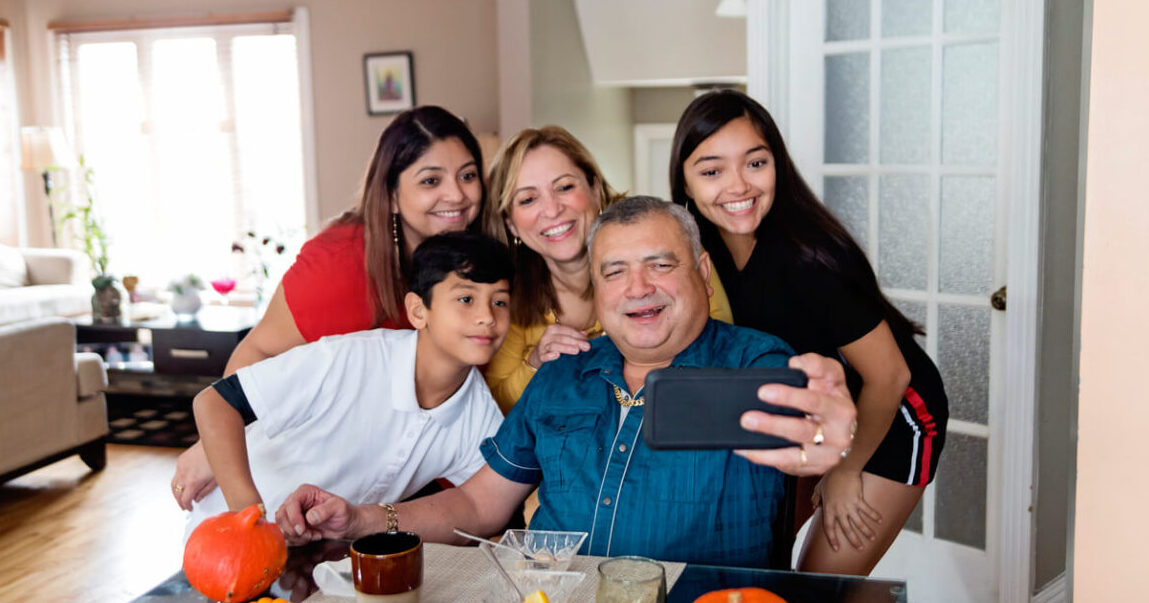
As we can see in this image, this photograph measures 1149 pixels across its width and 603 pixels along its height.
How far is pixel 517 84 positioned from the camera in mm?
4789

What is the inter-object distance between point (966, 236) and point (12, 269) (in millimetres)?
5756

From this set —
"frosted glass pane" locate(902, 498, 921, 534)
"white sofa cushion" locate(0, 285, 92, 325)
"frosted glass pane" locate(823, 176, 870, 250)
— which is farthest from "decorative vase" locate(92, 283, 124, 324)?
"frosted glass pane" locate(902, 498, 921, 534)

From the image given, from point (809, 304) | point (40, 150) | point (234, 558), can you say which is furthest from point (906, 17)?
point (40, 150)

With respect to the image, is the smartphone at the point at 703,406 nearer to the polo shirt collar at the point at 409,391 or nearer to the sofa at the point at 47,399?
the polo shirt collar at the point at 409,391

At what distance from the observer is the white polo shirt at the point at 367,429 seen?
1.85m

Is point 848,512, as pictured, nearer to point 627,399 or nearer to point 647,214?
point 627,399

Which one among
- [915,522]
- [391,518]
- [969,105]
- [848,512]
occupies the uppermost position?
[969,105]

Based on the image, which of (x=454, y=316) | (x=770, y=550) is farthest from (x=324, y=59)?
(x=770, y=550)

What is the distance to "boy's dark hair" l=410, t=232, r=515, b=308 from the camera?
1844 mm

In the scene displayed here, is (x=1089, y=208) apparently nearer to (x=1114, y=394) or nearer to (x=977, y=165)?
(x=1114, y=394)

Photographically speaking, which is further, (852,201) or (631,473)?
(852,201)

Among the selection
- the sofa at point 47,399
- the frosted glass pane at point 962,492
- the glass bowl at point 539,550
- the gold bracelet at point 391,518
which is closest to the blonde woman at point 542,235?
the gold bracelet at point 391,518

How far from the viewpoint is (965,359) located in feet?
8.92

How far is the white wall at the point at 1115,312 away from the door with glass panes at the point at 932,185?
5.95 ft
